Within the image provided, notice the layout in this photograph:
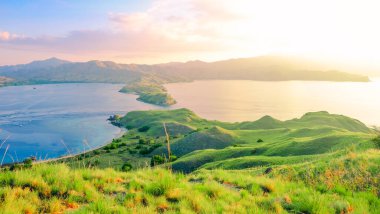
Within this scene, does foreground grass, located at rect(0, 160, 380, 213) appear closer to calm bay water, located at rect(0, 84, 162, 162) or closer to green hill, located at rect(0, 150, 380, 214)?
green hill, located at rect(0, 150, 380, 214)

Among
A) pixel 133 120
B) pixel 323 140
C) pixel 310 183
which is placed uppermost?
pixel 310 183

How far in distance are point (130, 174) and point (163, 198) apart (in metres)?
3.55

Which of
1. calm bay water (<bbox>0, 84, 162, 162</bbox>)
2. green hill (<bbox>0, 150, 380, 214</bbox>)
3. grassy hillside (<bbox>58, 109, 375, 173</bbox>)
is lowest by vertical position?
calm bay water (<bbox>0, 84, 162, 162</bbox>)

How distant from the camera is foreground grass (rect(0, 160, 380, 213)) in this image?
8.12 meters

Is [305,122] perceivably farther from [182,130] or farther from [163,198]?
[163,198]

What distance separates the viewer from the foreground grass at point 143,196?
8117 mm

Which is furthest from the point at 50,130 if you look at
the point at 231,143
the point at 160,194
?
the point at 160,194

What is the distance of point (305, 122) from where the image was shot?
120 metres

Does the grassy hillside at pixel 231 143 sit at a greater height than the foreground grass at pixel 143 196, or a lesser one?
lesser

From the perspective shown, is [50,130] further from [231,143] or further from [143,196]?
[143,196]

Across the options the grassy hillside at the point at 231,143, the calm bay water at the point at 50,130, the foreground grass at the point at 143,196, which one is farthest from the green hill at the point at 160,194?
the calm bay water at the point at 50,130

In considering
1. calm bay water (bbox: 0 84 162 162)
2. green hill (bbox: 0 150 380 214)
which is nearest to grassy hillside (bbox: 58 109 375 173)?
green hill (bbox: 0 150 380 214)

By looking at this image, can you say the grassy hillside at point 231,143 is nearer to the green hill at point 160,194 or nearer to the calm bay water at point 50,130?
the green hill at point 160,194

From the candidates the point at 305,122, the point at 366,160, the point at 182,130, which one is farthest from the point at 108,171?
the point at 305,122
